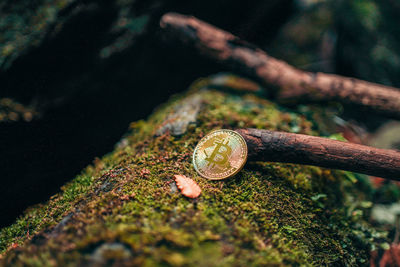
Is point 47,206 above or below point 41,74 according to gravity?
below

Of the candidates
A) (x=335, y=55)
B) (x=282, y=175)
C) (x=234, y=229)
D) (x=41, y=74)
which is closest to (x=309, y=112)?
(x=282, y=175)

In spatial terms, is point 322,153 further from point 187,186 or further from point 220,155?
point 187,186

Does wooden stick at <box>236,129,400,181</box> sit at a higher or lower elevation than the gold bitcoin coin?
lower

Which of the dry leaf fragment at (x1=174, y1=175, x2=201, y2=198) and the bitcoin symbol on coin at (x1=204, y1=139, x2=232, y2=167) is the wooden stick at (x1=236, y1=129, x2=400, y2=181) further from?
the dry leaf fragment at (x1=174, y1=175, x2=201, y2=198)

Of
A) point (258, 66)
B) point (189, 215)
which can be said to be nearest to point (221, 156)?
point (189, 215)

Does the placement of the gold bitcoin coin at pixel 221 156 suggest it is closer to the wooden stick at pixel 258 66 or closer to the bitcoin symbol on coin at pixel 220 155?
the bitcoin symbol on coin at pixel 220 155

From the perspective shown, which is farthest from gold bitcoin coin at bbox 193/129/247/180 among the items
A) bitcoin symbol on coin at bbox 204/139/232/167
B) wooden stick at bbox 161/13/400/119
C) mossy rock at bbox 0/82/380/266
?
wooden stick at bbox 161/13/400/119

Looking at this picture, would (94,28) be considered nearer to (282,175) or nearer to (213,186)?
(213,186)
